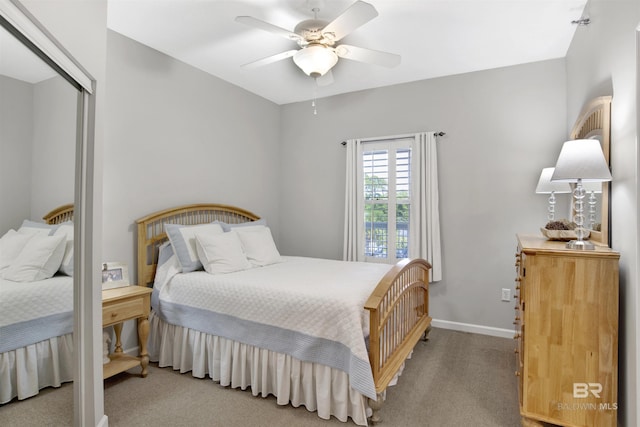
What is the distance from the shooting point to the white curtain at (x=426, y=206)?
3742 millimetres

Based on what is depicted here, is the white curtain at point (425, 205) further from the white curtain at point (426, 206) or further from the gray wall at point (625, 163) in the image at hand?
the gray wall at point (625, 163)

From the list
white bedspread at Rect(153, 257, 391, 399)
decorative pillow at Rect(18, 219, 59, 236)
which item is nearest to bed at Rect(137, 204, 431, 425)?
white bedspread at Rect(153, 257, 391, 399)

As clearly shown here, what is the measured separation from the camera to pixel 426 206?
3.80 m

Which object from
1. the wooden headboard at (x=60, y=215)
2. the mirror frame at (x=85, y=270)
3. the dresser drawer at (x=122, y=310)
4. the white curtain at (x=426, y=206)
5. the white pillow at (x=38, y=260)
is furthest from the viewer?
the white curtain at (x=426, y=206)

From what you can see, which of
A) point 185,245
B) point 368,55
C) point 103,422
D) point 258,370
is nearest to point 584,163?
point 368,55

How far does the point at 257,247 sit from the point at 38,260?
6.51ft

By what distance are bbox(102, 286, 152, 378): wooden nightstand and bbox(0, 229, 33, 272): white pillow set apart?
1.18 metres

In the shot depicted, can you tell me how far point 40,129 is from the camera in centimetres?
133

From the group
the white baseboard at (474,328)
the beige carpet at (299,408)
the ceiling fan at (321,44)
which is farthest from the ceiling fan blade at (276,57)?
the white baseboard at (474,328)

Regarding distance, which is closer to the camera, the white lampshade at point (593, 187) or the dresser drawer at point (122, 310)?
the white lampshade at point (593, 187)

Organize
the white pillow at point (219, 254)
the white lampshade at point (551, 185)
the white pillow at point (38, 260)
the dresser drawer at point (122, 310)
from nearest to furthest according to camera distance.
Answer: the white pillow at point (38, 260) < the dresser drawer at point (122, 310) < the white lampshade at point (551, 185) < the white pillow at point (219, 254)

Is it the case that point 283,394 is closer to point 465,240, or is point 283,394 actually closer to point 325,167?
point 465,240

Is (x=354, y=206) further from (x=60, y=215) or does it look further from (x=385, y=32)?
(x=60, y=215)

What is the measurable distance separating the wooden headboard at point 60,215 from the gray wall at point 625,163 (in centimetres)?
251
